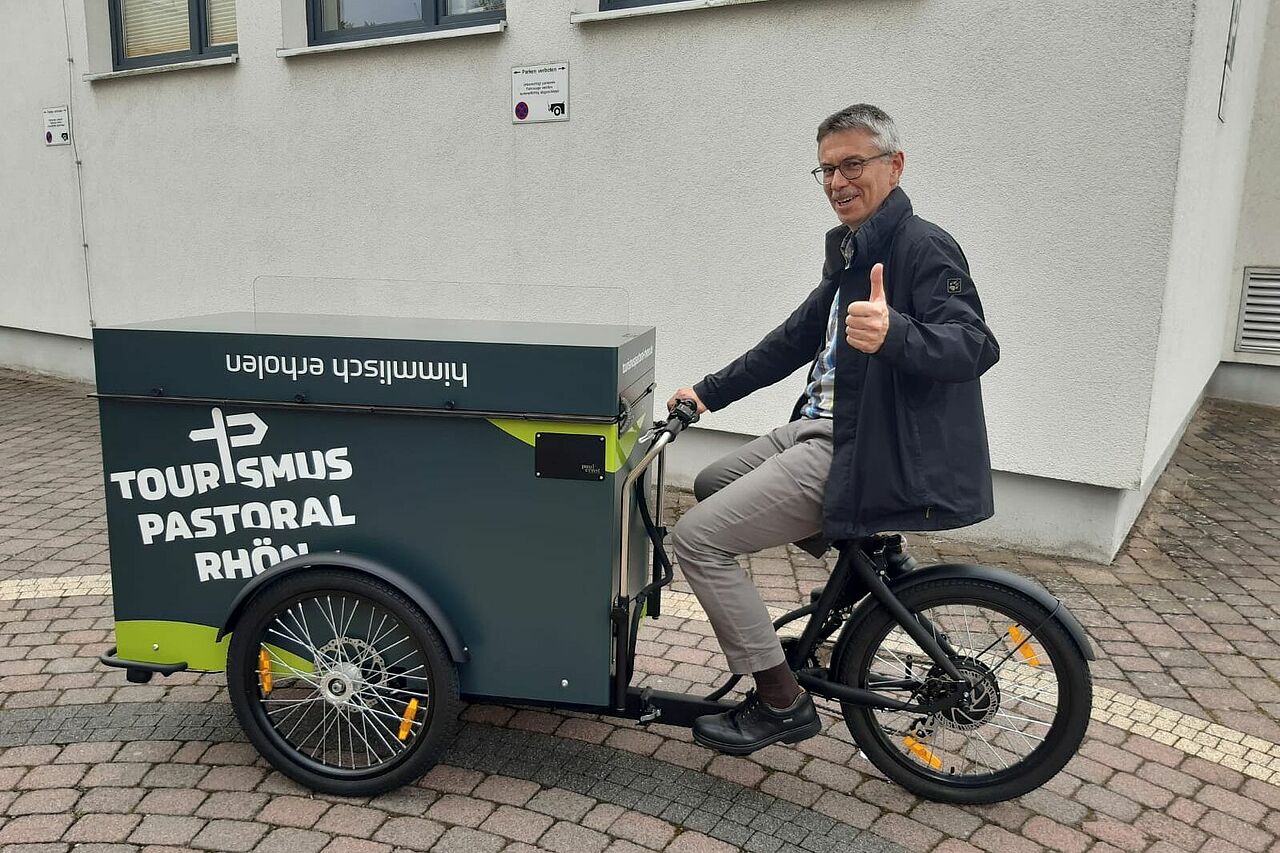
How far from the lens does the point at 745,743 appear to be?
9.52 feet

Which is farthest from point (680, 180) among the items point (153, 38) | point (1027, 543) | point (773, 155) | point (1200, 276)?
point (153, 38)

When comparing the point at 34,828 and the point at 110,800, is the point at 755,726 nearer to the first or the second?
the point at 110,800

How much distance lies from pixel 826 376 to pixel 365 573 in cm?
141

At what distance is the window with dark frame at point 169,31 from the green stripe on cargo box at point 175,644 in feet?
20.5

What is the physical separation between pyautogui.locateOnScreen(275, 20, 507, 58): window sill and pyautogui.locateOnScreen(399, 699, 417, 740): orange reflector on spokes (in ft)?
15.1

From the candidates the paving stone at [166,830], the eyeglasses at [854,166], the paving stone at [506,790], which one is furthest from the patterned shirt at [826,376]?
the paving stone at [166,830]

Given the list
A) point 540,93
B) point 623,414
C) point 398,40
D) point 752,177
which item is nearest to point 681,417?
point 623,414

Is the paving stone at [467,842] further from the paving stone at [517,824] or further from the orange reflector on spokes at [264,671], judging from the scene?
the orange reflector on spokes at [264,671]

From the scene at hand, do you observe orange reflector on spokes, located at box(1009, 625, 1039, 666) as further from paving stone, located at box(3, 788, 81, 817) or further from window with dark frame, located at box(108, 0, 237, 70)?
window with dark frame, located at box(108, 0, 237, 70)

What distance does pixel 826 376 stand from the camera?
2.96 metres

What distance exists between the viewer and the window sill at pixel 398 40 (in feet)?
20.7

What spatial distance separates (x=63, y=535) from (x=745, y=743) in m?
4.18

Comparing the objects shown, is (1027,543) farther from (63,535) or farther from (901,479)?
(63,535)

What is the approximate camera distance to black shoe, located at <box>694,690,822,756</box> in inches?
115
